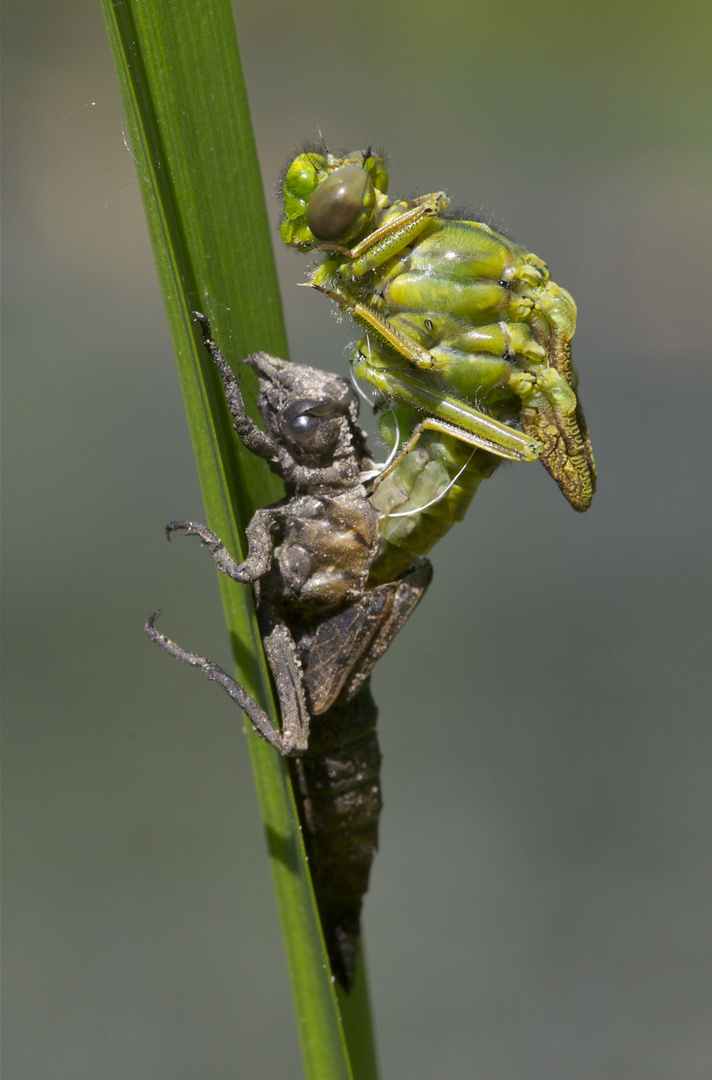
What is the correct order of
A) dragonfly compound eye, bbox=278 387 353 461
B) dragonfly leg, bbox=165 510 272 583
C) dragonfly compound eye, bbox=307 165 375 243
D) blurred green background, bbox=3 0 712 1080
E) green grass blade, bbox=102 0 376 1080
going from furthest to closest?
blurred green background, bbox=3 0 712 1080
dragonfly compound eye, bbox=278 387 353 461
dragonfly compound eye, bbox=307 165 375 243
dragonfly leg, bbox=165 510 272 583
green grass blade, bbox=102 0 376 1080

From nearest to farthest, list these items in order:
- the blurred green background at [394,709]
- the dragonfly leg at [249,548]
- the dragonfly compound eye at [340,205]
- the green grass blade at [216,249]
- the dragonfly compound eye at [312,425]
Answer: the green grass blade at [216,249] < the dragonfly leg at [249,548] < the dragonfly compound eye at [340,205] < the dragonfly compound eye at [312,425] < the blurred green background at [394,709]

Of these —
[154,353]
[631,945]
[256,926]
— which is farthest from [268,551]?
[154,353]

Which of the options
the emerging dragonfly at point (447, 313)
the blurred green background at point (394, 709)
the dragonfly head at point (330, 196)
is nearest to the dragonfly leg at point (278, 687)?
the emerging dragonfly at point (447, 313)

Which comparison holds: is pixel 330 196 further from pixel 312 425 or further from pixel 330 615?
pixel 330 615

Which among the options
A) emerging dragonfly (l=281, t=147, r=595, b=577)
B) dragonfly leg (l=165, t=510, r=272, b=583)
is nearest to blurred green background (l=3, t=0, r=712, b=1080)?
emerging dragonfly (l=281, t=147, r=595, b=577)

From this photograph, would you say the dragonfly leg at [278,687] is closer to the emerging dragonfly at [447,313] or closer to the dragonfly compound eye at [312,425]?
the dragonfly compound eye at [312,425]

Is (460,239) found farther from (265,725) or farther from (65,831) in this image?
(65,831)

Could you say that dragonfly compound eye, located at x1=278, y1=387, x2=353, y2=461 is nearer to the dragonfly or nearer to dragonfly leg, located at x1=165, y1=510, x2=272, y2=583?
the dragonfly
